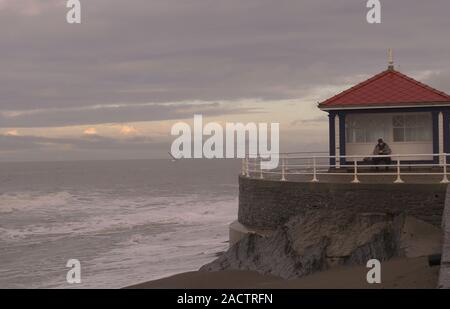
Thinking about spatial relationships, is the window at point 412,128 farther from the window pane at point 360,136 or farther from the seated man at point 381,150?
the seated man at point 381,150

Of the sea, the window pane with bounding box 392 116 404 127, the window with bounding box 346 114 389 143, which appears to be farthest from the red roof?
the sea

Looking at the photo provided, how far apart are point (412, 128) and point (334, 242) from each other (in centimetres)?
761

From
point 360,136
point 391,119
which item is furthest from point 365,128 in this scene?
point 391,119

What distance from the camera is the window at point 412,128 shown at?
2028 cm

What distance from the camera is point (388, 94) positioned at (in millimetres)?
20281

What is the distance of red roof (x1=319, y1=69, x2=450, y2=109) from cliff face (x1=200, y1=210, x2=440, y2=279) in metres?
5.76

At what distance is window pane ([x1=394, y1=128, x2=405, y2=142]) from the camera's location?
2053cm

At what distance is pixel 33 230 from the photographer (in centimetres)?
3322

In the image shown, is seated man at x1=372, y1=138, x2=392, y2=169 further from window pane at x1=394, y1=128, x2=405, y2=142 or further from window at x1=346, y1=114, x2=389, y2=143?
window pane at x1=394, y1=128, x2=405, y2=142

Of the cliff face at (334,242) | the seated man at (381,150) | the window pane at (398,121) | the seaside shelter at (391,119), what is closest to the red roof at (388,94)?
the seaside shelter at (391,119)

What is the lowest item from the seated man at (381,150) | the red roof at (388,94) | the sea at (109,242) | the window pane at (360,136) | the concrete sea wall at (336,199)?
the sea at (109,242)
